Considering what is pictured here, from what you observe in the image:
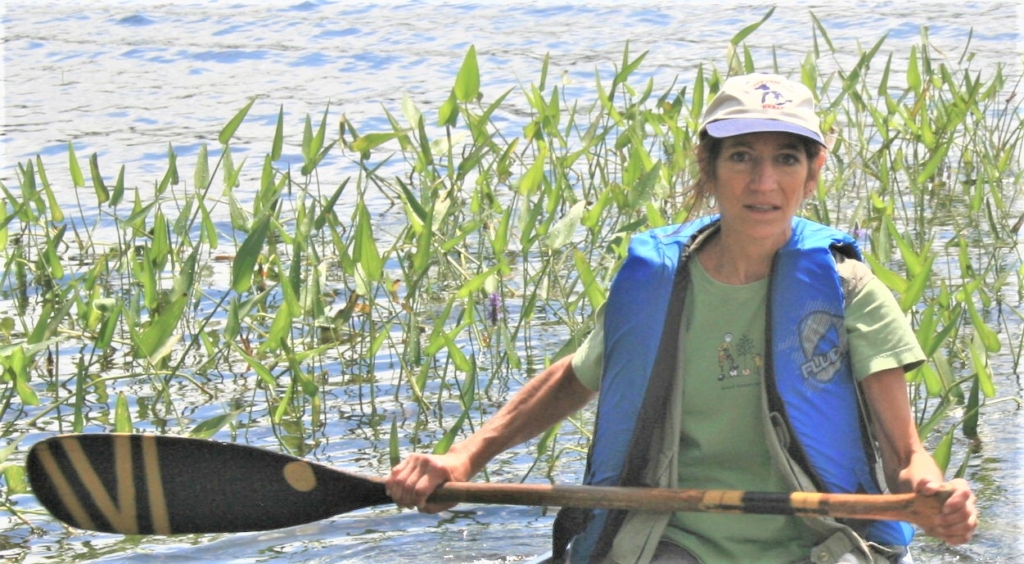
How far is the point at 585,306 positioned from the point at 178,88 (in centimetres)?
510

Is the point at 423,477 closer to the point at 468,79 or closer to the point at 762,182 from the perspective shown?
the point at 762,182

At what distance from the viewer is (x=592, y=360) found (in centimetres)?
264

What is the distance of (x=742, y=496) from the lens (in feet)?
7.80

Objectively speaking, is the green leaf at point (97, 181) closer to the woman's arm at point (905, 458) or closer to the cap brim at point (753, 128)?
the cap brim at point (753, 128)

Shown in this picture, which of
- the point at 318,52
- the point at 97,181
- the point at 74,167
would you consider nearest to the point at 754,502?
the point at 97,181

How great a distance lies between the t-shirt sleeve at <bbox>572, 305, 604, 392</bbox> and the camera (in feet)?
8.60

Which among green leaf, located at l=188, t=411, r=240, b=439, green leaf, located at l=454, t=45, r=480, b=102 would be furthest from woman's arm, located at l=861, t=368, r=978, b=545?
green leaf, located at l=454, t=45, r=480, b=102

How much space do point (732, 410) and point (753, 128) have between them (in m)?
0.43

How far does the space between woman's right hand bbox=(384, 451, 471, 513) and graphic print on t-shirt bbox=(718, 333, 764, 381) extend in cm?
49

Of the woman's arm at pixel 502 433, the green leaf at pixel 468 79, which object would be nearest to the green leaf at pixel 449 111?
the green leaf at pixel 468 79

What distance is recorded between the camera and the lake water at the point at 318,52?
336 inches

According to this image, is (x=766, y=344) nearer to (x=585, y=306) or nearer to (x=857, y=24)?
(x=585, y=306)

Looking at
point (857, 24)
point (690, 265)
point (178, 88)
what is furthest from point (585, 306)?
point (857, 24)

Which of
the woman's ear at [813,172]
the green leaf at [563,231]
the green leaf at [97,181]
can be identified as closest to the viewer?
the woman's ear at [813,172]
